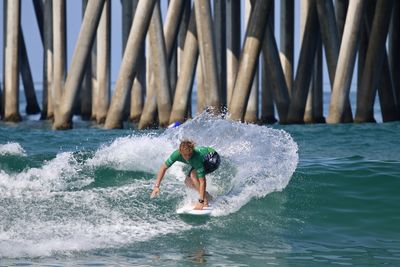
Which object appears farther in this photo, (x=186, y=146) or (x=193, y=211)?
(x=193, y=211)

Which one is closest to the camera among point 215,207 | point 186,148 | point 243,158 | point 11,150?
point 186,148

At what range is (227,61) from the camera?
3544 centimetres

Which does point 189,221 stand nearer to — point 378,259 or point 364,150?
point 378,259

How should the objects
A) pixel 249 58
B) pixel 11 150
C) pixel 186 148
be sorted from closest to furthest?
1. pixel 186 148
2. pixel 11 150
3. pixel 249 58

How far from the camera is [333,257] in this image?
14.4 m

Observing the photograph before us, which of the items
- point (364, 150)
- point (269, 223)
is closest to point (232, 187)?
point (269, 223)

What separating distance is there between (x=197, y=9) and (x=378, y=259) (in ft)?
51.6

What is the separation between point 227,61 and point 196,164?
19.2 m

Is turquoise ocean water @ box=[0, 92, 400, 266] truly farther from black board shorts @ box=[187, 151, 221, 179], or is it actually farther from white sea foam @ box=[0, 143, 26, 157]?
black board shorts @ box=[187, 151, 221, 179]

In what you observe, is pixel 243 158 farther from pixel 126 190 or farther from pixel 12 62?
pixel 12 62

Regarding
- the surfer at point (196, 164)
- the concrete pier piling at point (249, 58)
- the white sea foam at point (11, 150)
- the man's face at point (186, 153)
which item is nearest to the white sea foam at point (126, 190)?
the surfer at point (196, 164)

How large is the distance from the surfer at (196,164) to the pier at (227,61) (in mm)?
12306

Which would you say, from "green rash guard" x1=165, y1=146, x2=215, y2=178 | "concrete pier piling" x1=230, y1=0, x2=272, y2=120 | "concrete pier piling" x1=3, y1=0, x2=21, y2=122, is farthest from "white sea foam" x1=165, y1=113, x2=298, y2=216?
"concrete pier piling" x1=3, y1=0, x2=21, y2=122

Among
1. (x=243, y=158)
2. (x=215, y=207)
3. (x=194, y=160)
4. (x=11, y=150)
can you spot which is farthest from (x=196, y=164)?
(x=11, y=150)
